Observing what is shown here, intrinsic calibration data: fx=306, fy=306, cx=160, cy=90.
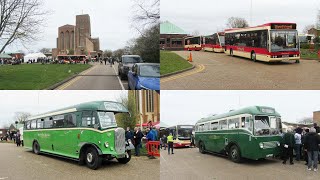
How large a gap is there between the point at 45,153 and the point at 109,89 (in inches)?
209

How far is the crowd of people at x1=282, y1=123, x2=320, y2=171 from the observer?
9.06 meters

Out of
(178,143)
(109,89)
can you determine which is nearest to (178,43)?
(178,143)

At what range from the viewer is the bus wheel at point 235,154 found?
36.6 feet

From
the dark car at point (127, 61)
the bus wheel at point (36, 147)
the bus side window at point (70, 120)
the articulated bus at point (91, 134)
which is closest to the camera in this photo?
the articulated bus at point (91, 134)

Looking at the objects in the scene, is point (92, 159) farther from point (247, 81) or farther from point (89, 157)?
point (247, 81)

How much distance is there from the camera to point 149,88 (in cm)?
1082

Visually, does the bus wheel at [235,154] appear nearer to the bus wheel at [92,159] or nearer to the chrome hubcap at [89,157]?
A: the bus wheel at [92,159]

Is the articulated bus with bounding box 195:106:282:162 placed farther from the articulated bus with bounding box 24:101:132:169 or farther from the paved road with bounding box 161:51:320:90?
the articulated bus with bounding box 24:101:132:169

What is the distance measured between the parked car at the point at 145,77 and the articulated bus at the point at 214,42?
72.0 ft

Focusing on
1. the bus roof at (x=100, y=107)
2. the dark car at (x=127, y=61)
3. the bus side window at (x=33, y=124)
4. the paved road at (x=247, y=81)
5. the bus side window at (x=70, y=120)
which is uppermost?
the dark car at (x=127, y=61)

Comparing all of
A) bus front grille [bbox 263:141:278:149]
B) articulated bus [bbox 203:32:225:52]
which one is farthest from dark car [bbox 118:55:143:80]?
articulated bus [bbox 203:32:225:52]

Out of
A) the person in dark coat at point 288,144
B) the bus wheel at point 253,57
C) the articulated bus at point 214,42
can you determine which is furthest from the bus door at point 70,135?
the articulated bus at point 214,42

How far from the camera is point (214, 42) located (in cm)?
3403

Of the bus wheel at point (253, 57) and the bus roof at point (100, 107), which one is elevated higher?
the bus wheel at point (253, 57)
